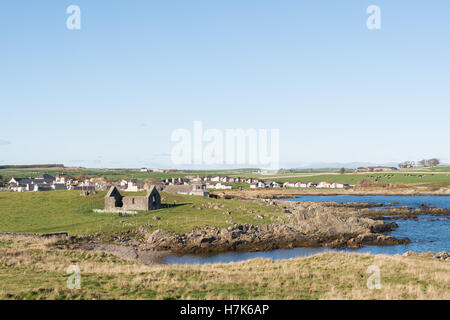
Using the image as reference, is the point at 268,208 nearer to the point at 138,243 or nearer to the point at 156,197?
the point at 156,197

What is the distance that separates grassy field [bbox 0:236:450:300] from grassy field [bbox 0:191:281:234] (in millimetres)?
22737

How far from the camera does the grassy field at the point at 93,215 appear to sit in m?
56.5

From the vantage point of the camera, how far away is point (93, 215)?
215 ft

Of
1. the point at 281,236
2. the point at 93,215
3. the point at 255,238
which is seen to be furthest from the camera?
the point at 93,215

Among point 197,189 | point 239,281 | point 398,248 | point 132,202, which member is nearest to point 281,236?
point 398,248

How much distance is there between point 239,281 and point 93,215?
1876 inches

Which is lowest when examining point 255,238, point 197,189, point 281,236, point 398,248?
point 398,248

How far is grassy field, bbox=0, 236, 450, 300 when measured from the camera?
20.2 metres

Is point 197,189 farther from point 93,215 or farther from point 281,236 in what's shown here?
point 281,236

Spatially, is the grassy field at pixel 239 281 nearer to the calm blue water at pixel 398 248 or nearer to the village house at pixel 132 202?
the calm blue water at pixel 398 248

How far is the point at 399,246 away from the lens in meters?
56.0

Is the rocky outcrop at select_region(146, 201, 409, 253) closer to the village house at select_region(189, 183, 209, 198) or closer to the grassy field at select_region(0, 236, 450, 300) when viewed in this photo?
the grassy field at select_region(0, 236, 450, 300)

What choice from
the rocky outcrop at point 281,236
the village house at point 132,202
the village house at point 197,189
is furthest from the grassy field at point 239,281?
the village house at point 197,189

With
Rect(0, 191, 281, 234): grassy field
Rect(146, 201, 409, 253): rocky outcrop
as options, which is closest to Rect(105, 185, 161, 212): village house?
Rect(0, 191, 281, 234): grassy field
